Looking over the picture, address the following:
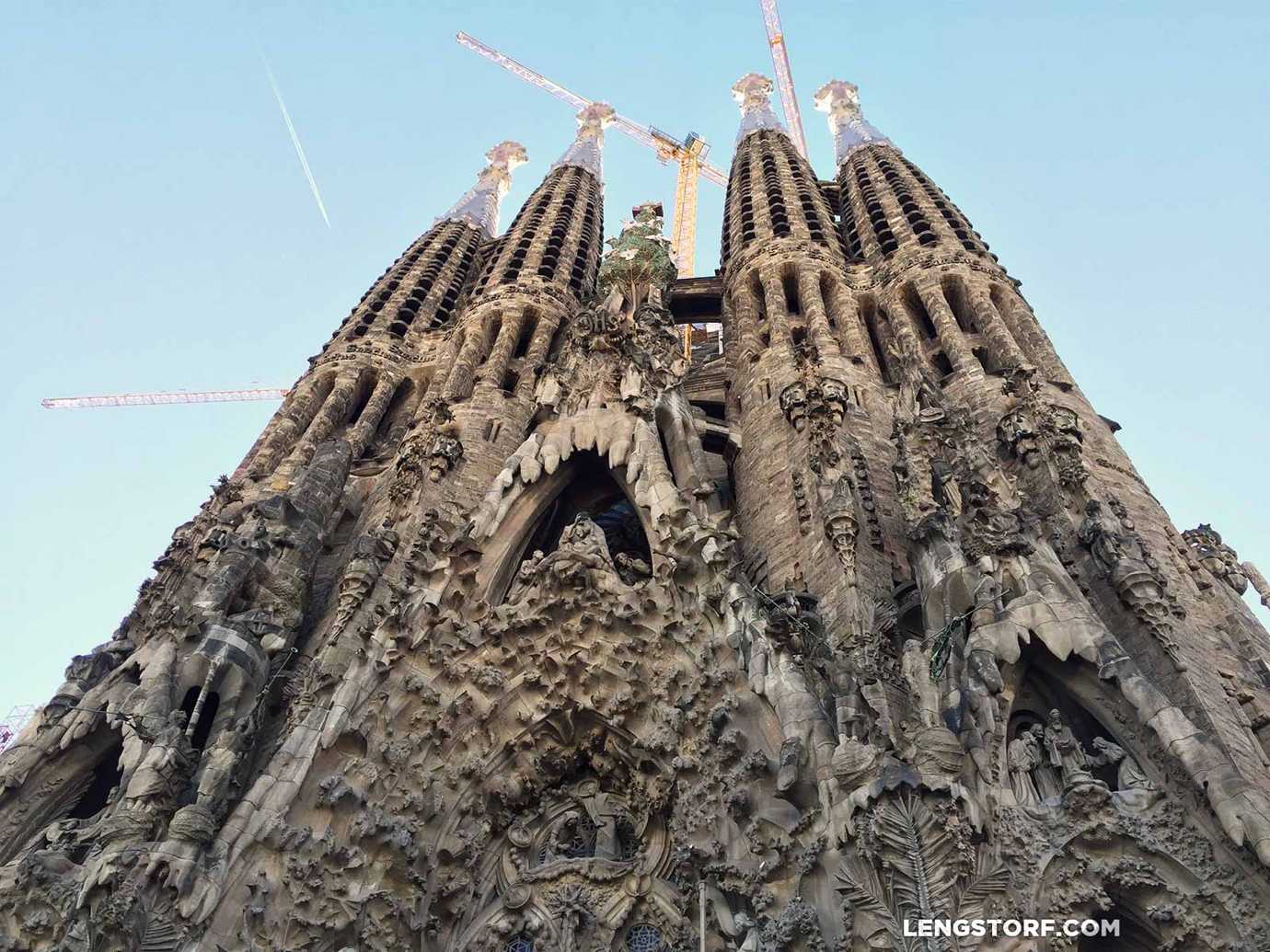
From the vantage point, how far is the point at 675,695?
11.1 m

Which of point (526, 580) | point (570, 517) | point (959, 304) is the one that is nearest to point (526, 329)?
point (959, 304)

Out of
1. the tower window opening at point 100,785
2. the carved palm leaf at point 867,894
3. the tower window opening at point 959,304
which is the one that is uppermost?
the tower window opening at point 959,304

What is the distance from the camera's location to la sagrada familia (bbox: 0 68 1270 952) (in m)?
8.48

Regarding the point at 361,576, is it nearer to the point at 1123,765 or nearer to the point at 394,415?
the point at 1123,765

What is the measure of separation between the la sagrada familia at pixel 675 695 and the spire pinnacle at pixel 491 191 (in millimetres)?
16425

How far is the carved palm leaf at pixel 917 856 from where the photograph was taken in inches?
296

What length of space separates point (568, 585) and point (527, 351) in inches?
461

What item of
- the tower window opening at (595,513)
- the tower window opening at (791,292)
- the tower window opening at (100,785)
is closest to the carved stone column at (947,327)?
the tower window opening at (791,292)

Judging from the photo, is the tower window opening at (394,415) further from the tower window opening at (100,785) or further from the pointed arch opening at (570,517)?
the tower window opening at (100,785)

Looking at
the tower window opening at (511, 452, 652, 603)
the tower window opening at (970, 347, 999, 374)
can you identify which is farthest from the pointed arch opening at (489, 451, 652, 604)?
the tower window opening at (970, 347, 999, 374)

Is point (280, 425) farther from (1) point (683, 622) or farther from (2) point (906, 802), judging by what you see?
(2) point (906, 802)

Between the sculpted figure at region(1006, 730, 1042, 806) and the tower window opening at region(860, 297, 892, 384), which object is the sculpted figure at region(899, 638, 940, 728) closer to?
the sculpted figure at region(1006, 730, 1042, 806)

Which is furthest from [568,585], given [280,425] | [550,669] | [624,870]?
[280,425]

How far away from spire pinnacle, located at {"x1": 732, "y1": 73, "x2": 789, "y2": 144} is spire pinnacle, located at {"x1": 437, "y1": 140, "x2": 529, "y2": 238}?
8531 millimetres
